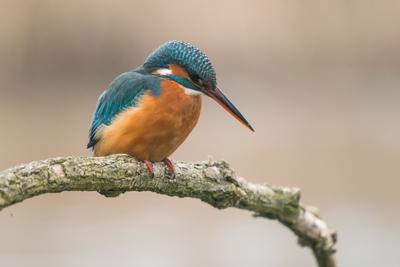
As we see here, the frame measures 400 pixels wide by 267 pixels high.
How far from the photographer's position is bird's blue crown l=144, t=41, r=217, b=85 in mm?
3398

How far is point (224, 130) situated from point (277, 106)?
2.80 feet

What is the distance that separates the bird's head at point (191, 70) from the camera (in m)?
3.40

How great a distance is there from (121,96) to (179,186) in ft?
2.40

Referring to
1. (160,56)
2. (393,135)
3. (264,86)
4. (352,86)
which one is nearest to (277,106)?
(264,86)

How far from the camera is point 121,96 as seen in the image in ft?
11.3

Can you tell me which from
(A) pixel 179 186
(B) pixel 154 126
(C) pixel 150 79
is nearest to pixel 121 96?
(C) pixel 150 79

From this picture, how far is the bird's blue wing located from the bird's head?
0.27ft

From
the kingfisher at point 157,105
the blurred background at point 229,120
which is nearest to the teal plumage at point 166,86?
the kingfisher at point 157,105

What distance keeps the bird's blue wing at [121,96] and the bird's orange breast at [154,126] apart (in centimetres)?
4

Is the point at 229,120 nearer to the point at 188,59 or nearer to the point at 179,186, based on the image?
the point at 188,59

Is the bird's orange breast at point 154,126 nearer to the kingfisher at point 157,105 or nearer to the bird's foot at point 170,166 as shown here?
the kingfisher at point 157,105

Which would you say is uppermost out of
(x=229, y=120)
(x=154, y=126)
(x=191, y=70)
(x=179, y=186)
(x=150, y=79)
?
(x=229, y=120)

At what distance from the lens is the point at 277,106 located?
35.9ft

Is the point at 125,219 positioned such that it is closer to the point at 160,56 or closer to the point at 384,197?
the point at 384,197
